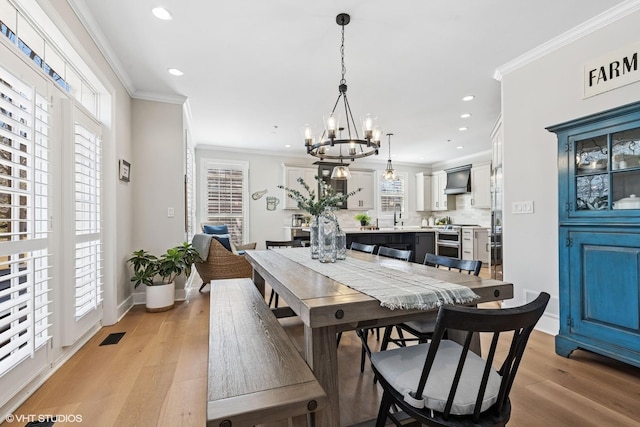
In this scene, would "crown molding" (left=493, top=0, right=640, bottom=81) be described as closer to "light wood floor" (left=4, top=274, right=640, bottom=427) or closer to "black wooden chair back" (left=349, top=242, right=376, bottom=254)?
"black wooden chair back" (left=349, top=242, right=376, bottom=254)

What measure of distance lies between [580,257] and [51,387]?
12.5ft

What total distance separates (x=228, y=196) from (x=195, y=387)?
5.17m

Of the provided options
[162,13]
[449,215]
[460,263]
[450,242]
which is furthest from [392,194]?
[162,13]

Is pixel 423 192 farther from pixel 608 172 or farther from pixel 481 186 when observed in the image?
pixel 608 172

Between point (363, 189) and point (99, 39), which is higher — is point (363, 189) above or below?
below

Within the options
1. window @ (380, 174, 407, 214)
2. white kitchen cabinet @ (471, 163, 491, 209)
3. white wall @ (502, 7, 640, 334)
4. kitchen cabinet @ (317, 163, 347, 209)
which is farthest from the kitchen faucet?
white wall @ (502, 7, 640, 334)

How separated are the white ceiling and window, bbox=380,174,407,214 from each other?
3672 mm

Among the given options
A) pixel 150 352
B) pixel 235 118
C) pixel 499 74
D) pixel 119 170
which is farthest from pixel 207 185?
pixel 499 74

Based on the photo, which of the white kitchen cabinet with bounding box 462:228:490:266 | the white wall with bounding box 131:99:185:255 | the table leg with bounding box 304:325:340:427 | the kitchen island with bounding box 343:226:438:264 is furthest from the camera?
the white kitchen cabinet with bounding box 462:228:490:266

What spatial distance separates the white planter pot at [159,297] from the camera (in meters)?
3.41

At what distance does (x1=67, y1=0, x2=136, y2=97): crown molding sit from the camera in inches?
87.4

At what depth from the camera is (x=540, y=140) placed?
9.52 ft

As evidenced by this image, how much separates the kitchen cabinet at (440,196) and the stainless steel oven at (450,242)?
4.00 ft

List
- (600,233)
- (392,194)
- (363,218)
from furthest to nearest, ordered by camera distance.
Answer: (392,194)
(363,218)
(600,233)
